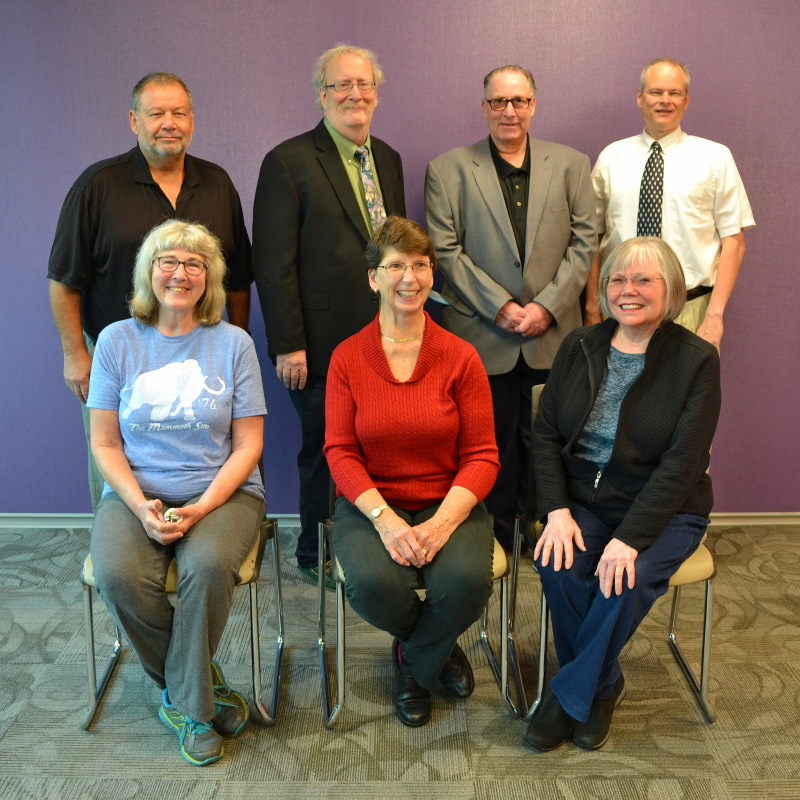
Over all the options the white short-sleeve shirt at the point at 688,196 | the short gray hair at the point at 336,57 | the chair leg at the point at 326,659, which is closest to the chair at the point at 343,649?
the chair leg at the point at 326,659

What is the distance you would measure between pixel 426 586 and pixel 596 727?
0.58 meters

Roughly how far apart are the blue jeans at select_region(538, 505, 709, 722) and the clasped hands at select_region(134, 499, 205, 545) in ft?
3.06

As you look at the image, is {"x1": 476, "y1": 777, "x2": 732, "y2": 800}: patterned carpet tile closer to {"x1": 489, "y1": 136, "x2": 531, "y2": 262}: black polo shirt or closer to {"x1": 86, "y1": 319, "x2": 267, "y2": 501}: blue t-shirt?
{"x1": 86, "y1": 319, "x2": 267, "y2": 501}: blue t-shirt

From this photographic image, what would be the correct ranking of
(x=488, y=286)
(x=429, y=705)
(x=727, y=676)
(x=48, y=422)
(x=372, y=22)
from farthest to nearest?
1. (x=48, y=422)
2. (x=372, y=22)
3. (x=488, y=286)
4. (x=727, y=676)
5. (x=429, y=705)

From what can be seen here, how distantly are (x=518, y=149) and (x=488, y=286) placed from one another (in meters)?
0.51

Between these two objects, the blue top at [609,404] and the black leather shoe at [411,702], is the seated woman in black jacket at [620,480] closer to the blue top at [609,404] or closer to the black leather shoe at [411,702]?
the blue top at [609,404]

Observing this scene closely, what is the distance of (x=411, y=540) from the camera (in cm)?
208

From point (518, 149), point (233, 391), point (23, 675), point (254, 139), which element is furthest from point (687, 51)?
point (23, 675)

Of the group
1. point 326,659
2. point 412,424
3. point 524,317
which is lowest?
point 326,659

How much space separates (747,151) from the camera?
322 cm

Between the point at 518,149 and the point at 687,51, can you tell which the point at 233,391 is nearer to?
the point at 518,149

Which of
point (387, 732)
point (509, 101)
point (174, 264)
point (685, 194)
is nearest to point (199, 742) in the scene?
point (387, 732)

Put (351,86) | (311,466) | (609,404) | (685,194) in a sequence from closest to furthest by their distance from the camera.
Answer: (609,404) → (351,86) → (685,194) → (311,466)

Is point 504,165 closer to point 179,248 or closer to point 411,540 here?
point 179,248
